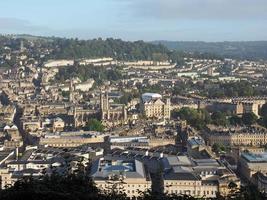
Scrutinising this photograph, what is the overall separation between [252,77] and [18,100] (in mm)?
35036

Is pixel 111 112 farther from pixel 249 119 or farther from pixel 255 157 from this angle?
pixel 255 157

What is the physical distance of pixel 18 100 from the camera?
58094 millimetres

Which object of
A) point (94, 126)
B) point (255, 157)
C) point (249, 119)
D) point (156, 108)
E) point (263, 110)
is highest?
point (255, 157)

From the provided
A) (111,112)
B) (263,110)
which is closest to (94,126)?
(111,112)

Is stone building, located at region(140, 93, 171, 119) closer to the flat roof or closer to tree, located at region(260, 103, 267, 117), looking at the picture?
tree, located at region(260, 103, 267, 117)

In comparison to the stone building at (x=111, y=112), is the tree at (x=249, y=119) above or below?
below

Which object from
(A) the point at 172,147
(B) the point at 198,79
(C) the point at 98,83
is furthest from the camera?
(B) the point at 198,79

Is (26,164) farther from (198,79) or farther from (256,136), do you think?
(198,79)

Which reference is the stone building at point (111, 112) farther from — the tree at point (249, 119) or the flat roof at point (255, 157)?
the flat roof at point (255, 157)

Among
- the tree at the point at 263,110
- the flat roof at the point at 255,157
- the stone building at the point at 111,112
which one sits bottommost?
the tree at the point at 263,110

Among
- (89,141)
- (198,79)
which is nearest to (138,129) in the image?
(89,141)

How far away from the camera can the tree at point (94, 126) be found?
142ft

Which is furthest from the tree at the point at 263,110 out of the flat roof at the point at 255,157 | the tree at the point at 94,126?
the flat roof at the point at 255,157

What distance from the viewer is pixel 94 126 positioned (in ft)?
143
